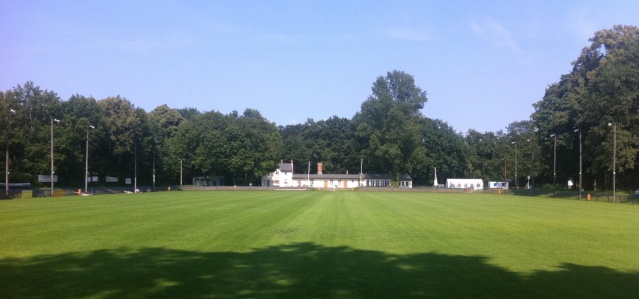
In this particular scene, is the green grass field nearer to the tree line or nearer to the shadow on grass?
the shadow on grass

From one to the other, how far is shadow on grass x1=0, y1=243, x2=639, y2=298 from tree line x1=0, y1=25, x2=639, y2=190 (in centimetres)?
4937

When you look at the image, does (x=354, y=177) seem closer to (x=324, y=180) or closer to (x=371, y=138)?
(x=324, y=180)

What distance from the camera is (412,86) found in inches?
4011

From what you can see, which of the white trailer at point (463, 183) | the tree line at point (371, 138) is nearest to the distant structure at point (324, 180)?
the tree line at point (371, 138)

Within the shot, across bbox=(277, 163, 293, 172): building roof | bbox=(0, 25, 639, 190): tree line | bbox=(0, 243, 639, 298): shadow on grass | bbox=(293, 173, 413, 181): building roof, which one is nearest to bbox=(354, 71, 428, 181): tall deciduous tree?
bbox=(0, 25, 639, 190): tree line

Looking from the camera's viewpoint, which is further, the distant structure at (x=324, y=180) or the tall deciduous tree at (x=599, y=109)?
the distant structure at (x=324, y=180)

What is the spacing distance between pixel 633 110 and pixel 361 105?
2127 inches

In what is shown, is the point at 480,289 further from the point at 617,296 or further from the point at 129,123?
the point at 129,123

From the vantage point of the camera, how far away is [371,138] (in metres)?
99.1

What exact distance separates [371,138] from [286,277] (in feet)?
294

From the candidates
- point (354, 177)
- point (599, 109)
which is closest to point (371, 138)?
point (354, 177)

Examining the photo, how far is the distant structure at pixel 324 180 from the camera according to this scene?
116062mm

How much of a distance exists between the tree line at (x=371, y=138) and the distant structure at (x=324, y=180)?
365 centimetres

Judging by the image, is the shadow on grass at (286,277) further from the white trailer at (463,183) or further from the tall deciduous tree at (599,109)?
the white trailer at (463,183)
